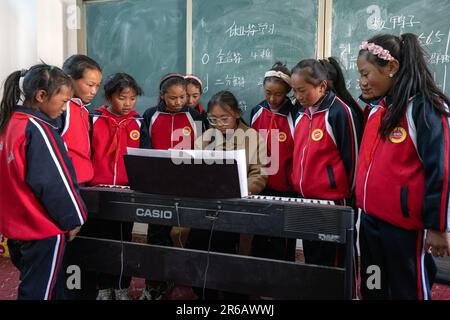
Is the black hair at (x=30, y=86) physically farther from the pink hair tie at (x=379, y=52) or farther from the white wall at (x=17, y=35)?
the white wall at (x=17, y=35)

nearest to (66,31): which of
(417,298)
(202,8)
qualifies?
(202,8)

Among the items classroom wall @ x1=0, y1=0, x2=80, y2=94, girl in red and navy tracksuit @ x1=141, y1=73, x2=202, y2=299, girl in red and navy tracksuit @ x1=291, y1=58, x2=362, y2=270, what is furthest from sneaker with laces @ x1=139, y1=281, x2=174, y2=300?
classroom wall @ x1=0, y1=0, x2=80, y2=94

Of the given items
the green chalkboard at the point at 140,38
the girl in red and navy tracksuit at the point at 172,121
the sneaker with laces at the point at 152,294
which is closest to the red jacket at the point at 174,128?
the girl in red and navy tracksuit at the point at 172,121

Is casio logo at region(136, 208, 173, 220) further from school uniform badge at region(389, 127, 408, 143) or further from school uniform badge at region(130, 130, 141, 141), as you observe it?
school uniform badge at region(389, 127, 408, 143)

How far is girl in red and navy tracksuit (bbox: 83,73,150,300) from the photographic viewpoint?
6.64 ft

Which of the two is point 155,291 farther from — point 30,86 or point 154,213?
point 30,86

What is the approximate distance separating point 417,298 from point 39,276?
137cm

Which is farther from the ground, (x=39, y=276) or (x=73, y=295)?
(x=39, y=276)

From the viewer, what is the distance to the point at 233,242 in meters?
2.01

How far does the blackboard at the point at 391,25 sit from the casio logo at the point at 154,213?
73.1 inches

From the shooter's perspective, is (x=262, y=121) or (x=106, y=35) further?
(x=106, y=35)

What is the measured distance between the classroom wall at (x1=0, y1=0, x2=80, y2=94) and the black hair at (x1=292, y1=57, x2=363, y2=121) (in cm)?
251
